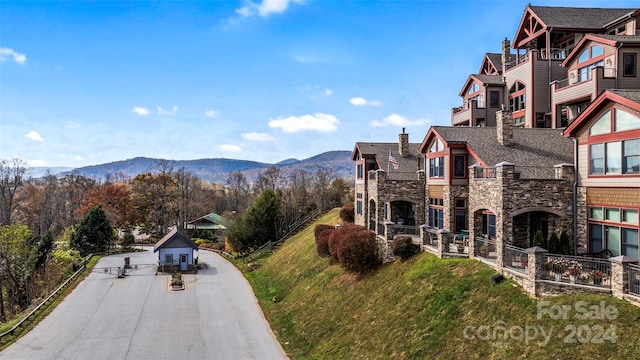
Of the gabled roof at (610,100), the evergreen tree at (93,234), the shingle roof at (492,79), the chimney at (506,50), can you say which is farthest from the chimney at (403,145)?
the evergreen tree at (93,234)

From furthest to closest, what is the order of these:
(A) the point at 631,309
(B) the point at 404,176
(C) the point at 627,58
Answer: (B) the point at 404,176, (C) the point at 627,58, (A) the point at 631,309

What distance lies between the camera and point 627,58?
80.9 feet

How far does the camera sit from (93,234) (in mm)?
52500

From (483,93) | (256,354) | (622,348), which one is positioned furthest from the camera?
(483,93)

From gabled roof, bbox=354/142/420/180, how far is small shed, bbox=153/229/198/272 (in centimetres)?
2060

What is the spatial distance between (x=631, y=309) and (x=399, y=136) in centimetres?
2381

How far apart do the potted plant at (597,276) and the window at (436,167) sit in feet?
43.2

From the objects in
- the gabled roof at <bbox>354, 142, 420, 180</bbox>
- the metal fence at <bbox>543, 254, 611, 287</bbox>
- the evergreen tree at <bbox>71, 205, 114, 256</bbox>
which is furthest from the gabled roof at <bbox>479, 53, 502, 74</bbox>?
the evergreen tree at <bbox>71, 205, 114, 256</bbox>

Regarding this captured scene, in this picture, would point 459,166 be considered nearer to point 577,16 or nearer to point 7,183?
→ point 577,16

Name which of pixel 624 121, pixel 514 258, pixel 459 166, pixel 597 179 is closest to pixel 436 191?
pixel 459 166

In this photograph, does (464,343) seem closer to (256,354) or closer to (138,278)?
Answer: (256,354)

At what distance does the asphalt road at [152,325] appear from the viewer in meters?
20.2

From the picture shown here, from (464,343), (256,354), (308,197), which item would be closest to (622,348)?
(464,343)

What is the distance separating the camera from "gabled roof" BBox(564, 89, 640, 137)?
603 inches
